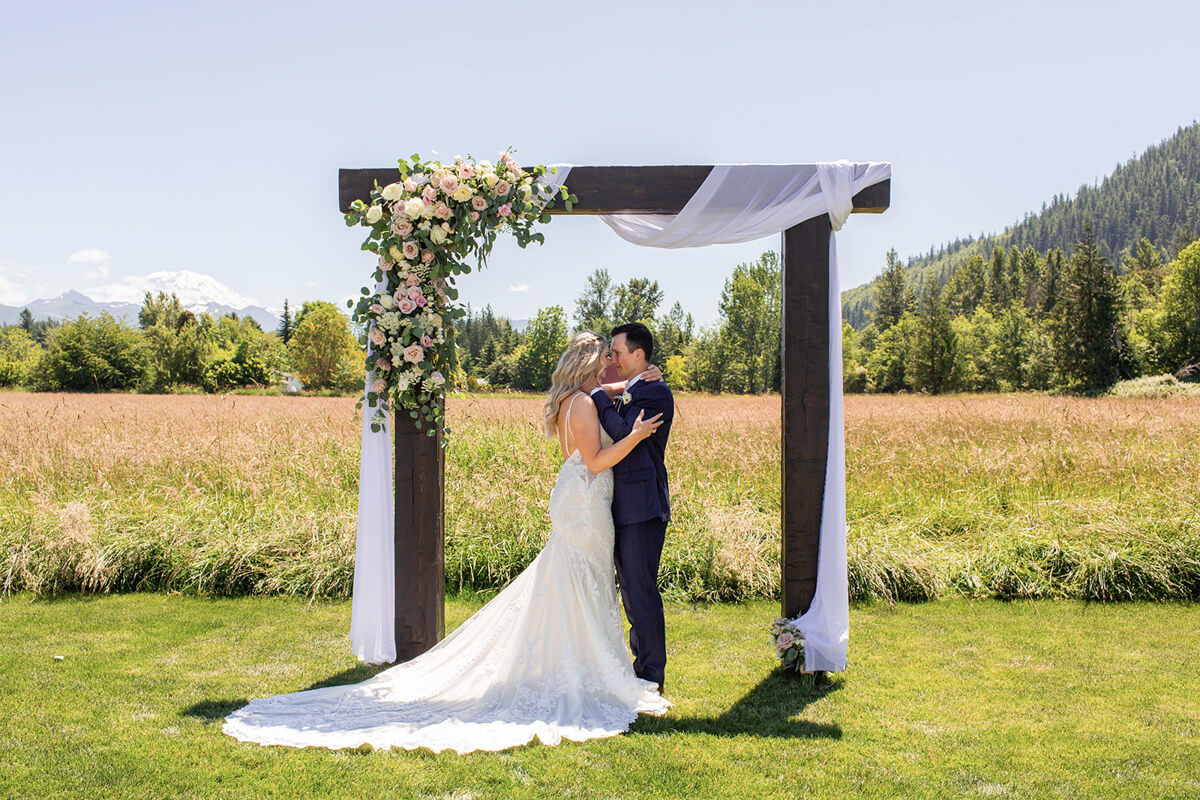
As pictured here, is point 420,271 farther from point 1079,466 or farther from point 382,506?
point 1079,466

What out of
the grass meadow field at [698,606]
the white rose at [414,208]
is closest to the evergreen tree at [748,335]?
the grass meadow field at [698,606]

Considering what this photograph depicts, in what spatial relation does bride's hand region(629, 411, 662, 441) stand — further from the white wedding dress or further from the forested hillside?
the forested hillside

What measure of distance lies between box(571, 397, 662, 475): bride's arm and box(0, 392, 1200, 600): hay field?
2452 millimetres

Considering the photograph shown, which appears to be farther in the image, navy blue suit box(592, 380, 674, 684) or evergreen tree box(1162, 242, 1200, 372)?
evergreen tree box(1162, 242, 1200, 372)

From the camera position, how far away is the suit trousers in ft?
13.2

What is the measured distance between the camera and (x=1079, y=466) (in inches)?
287

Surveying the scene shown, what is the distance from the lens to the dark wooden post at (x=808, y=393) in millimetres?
4289

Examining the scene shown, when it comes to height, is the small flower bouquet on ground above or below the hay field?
below

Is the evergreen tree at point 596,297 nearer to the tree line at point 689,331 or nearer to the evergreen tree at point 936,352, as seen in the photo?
the tree line at point 689,331

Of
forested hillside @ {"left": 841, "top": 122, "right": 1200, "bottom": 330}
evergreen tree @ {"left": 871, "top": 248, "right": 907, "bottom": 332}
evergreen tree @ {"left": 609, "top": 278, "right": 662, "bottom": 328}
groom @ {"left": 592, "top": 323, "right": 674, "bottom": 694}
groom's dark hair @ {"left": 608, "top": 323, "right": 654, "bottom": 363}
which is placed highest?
forested hillside @ {"left": 841, "top": 122, "right": 1200, "bottom": 330}

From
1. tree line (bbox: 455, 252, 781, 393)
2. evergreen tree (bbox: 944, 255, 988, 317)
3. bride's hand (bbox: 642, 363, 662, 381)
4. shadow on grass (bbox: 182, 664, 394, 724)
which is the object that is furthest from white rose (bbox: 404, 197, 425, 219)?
evergreen tree (bbox: 944, 255, 988, 317)

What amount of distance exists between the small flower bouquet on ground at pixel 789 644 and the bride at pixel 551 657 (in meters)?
0.80

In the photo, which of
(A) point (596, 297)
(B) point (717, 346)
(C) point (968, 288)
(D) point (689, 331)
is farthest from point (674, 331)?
(C) point (968, 288)

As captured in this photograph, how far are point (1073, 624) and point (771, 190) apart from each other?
3.69 meters
